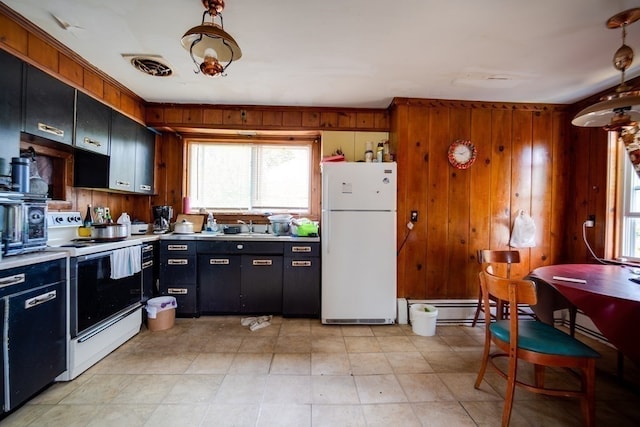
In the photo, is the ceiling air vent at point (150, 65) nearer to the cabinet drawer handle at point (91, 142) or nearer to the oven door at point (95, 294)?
the cabinet drawer handle at point (91, 142)

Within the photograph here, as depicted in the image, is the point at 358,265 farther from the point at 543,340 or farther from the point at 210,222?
the point at 210,222

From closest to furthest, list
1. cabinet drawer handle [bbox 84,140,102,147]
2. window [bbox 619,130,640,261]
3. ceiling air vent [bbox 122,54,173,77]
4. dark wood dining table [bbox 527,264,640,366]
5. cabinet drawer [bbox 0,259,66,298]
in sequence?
dark wood dining table [bbox 527,264,640,366] → cabinet drawer [bbox 0,259,66,298] → ceiling air vent [bbox 122,54,173,77] → cabinet drawer handle [bbox 84,140,102,147] → window [bbox 619,130,640,261]

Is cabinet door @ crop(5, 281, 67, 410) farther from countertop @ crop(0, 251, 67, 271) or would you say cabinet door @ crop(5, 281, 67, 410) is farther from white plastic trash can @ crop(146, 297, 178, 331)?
white plastic trash can @ crop(146, 297, 178, 331)

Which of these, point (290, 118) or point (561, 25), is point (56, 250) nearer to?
point (290, 118)

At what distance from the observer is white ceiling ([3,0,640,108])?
65.3 inches

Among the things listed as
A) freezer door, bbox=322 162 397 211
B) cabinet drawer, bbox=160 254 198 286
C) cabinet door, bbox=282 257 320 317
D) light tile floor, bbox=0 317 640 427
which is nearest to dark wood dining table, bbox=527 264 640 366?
light tile floor, bbox=0 317 640 427

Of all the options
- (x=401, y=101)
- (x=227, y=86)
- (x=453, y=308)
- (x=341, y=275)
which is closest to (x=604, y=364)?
(x=453, y=308)

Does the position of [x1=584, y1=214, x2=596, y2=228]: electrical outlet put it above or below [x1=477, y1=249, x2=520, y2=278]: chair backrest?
above

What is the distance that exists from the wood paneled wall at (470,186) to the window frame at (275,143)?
3.42 ft

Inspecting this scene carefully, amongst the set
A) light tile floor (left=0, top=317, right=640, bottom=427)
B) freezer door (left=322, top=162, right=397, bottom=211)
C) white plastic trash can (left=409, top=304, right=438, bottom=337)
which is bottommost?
light tile floor (left=0, top=317, right=640, bottom=427)

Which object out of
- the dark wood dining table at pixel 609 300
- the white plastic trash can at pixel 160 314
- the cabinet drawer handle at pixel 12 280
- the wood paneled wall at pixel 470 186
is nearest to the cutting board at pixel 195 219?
the white plastic trash can at pixel 160 314

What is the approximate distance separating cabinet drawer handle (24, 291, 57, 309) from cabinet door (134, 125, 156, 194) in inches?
58.4

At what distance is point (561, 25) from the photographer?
1775 millimetres

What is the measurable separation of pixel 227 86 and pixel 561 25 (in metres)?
2.63
